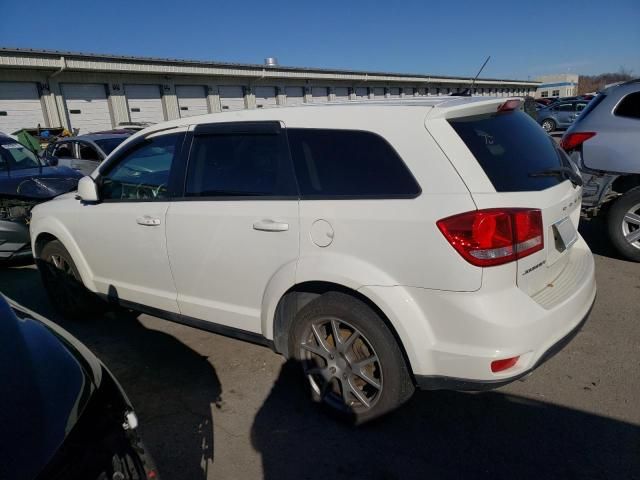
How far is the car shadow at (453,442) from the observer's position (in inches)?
87.7

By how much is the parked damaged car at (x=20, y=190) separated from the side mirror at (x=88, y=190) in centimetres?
283

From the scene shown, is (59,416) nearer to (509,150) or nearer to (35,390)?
(35,390)

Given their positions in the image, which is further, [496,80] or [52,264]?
[496,80]

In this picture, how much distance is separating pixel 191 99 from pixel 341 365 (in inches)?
931

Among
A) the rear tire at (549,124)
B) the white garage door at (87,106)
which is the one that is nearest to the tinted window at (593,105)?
the white garage door at (87,106)

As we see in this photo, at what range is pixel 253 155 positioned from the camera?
280 cm

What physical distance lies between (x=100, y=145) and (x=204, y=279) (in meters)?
7.60

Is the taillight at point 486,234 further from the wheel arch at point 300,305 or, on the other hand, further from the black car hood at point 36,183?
the black car hood at point 36,183

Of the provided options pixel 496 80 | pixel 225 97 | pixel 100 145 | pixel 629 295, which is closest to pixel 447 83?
pixel 496 80

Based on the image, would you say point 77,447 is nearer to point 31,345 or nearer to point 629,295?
point 31,345

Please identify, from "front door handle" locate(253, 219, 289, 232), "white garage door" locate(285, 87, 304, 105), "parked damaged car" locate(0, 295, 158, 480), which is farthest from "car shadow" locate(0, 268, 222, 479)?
"white garage door" locate(285, 87, 304, 105)

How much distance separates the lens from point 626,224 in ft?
15.7

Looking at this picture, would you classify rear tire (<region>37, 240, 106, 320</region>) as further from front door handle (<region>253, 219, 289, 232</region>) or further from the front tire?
the front tire

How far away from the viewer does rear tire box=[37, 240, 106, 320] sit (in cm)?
403
